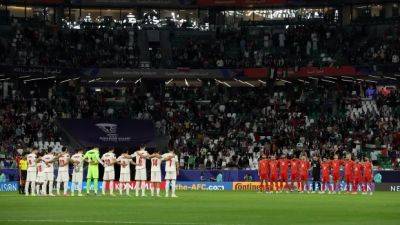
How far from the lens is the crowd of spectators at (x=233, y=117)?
68188 mm

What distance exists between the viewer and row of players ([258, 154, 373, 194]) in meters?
54.0

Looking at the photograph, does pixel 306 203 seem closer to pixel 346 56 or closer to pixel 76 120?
pixel 76 120

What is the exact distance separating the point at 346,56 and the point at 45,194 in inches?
1443

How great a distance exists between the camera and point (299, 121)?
73.6 meters

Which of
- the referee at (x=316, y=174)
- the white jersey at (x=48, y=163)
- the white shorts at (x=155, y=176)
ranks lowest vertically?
the referee at (x=316, y=174)

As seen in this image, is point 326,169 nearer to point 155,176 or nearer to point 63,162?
point 155,176

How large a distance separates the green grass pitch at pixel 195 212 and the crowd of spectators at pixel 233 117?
25.6 m

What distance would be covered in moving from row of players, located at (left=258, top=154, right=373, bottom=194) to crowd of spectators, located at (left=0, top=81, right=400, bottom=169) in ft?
Result: 34.6

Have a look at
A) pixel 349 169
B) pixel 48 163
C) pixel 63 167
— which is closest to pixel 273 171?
pixel 349 169

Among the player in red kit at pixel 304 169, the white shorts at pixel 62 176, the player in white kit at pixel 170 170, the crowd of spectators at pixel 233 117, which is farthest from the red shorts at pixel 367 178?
the white shorts at pixel 62 176

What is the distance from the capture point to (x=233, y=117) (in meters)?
75.0

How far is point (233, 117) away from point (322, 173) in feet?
66.5

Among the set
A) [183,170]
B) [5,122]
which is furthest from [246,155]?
[5,122]

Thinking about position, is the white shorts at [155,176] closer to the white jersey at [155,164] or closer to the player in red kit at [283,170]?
the white jersey at [155,164]
